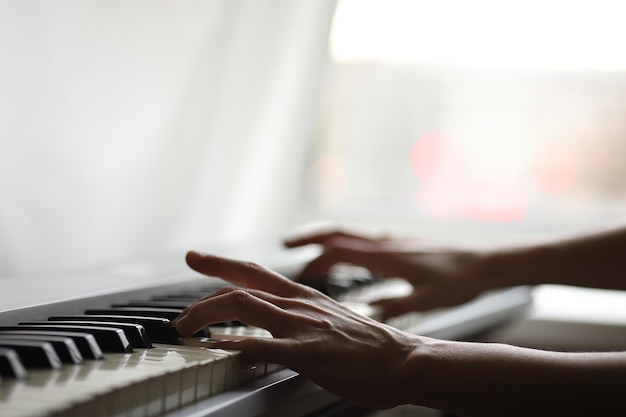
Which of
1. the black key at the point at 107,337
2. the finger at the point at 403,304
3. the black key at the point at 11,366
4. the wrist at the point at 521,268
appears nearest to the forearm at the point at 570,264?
the wrist at the point at 521,268

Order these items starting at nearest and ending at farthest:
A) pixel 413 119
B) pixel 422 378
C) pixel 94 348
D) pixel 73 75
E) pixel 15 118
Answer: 1. pixel 94 348
2. pixel 422 378
3. pixel 15 118
4. pixel 73 75
5. pixel 413 119

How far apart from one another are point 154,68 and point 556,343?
1122 mm

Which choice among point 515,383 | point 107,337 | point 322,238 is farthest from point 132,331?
point 322,238

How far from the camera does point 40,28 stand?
46.4 inches

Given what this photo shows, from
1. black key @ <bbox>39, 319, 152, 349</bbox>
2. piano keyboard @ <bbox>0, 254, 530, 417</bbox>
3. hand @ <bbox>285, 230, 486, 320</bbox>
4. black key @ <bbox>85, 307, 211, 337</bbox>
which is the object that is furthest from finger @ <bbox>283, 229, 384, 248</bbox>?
black key @ <bbox>39, 319, 152, 349</bbox>

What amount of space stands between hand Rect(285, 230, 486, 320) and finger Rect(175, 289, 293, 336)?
1.68 feet

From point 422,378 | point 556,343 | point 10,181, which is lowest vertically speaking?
point 556,343

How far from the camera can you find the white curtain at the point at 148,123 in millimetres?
1193

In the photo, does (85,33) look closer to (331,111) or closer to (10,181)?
(10,181)

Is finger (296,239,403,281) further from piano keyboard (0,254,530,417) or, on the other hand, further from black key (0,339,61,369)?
black key (0,339,61,369)

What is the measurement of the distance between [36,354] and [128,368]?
7cm

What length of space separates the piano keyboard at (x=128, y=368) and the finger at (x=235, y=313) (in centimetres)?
2

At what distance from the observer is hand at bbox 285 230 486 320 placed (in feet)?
4.42

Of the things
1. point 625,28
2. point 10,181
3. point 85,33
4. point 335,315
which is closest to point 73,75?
point 85,33
